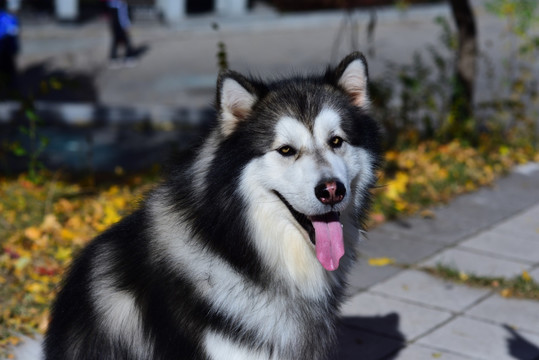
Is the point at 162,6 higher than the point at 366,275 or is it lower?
lower

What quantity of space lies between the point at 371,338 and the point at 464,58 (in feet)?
17.1

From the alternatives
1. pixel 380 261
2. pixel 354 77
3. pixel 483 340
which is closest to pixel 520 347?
pixel 483 340

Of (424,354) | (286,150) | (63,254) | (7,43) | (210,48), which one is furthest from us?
(210,48)

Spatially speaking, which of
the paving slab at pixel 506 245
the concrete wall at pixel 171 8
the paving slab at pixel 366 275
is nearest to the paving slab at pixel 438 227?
the paving slab at pixel 506 245

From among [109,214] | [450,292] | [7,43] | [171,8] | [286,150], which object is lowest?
[171,8]

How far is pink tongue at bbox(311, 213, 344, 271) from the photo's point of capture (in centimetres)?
344

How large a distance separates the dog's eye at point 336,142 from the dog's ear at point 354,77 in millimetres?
300

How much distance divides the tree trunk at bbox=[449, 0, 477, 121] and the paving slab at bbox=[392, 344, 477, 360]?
488 cm

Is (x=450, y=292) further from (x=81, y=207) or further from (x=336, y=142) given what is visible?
(x=81, y=207)

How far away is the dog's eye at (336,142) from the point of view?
11.2ft

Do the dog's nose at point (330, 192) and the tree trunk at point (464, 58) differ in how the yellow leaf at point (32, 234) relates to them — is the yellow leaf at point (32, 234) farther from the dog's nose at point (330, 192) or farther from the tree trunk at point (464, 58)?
the tree trunk at point (464, 58)

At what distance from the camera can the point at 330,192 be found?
3.25 meters

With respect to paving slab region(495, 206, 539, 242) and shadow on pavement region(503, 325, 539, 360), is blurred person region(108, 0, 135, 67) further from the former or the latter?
shadow on pavement region(503, 325, 539, 360)

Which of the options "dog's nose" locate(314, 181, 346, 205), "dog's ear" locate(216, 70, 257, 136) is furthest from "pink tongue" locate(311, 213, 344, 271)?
"dog's ear" locate(216, 70, 257, 136)
